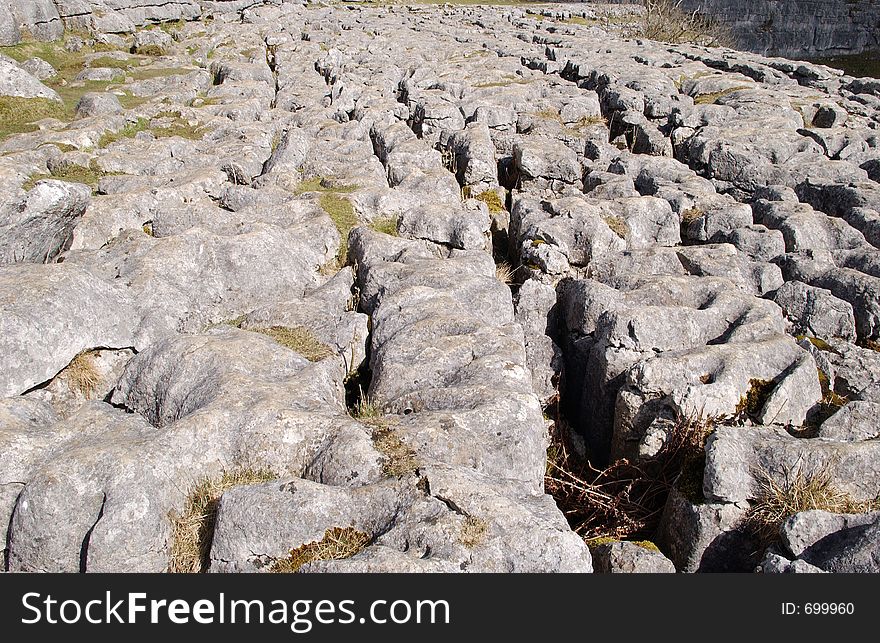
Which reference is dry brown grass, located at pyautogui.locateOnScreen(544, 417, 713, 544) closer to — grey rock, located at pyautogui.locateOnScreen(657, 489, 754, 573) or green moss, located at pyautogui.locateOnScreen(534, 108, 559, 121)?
grey rock, located at pyautogui.locateOnScreen(657, 489, 754, 573)

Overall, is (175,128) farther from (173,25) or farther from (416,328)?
(173,25)

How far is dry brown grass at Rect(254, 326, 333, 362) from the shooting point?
37.3 feet

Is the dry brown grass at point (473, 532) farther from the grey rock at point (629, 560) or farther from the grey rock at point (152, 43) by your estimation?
the grey rock at point (152, 43)

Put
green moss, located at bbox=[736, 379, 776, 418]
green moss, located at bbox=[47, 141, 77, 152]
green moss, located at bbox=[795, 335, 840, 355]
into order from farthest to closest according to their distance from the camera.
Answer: green moss, located at bbox=[47, 141, 77, 152] → green moss, located at bbox=[795, 335, 840, 355] → green moss, located at bbox=[736, 379, 776, 418]

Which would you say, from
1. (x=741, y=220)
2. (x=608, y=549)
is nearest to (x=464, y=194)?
(x=741, y=220)

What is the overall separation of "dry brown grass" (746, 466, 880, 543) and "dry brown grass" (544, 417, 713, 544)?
1020mm

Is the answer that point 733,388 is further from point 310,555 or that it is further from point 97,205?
point 97,205

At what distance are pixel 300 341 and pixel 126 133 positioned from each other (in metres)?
17.0

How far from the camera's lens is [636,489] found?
1059 cm

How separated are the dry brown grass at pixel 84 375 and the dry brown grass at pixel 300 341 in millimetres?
2674

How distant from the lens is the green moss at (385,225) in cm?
1708

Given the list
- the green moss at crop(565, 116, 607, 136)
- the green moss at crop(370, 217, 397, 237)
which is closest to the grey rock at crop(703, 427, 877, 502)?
the green moss at crop(370, 217, 397, 237)

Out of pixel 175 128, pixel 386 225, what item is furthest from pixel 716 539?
pixel 175 128

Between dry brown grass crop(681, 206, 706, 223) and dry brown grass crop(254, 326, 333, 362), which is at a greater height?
dry brown grass crop(681, 206, 706, 223)
